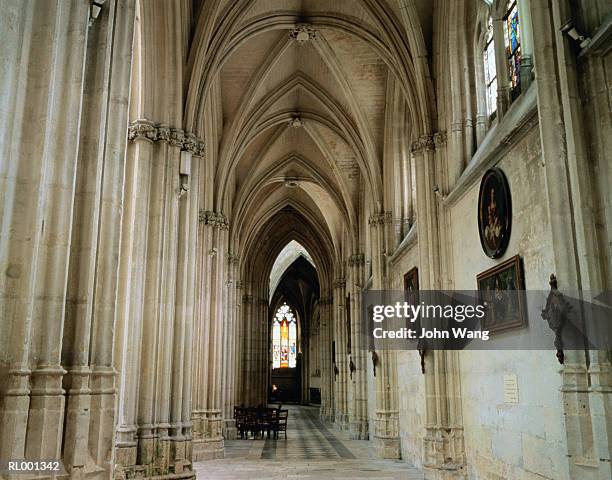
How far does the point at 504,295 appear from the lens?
9.02 meters

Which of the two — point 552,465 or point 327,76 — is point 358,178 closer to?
point 327,76

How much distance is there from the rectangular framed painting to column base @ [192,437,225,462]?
9046 mm

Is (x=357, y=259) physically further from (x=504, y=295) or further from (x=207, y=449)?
(x=504, y=295)

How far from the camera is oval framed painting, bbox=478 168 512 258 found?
8914 millimetres

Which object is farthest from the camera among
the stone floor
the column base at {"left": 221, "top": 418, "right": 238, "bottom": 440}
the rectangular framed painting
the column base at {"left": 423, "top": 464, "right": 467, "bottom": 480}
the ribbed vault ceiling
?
the column base at {"left": 221, "top": 418, "right": 238, "bottom": 440}

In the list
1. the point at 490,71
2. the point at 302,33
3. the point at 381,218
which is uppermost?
the point at 302,33

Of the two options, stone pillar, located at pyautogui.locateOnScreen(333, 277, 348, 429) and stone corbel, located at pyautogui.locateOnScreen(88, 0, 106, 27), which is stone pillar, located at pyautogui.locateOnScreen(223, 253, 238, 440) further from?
stone corbel, located at pyautogui.locateOnScreen(88, 0, 106, 27)

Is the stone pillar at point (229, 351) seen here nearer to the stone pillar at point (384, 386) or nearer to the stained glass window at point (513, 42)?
the stone pillar at point (384, 386)

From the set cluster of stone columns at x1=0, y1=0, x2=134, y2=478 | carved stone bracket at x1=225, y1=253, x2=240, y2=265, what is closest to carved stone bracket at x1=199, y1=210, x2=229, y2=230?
carved stone bracket at x1=225, y1=253, x2=240, y2=265

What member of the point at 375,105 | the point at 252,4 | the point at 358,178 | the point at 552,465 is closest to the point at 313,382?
the point at 358,178

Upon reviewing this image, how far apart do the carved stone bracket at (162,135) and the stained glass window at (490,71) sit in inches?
229

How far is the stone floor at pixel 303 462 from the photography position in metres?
12.7

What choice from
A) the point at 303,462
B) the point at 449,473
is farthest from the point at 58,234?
the point at 303,462

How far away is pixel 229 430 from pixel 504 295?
1544 cm
